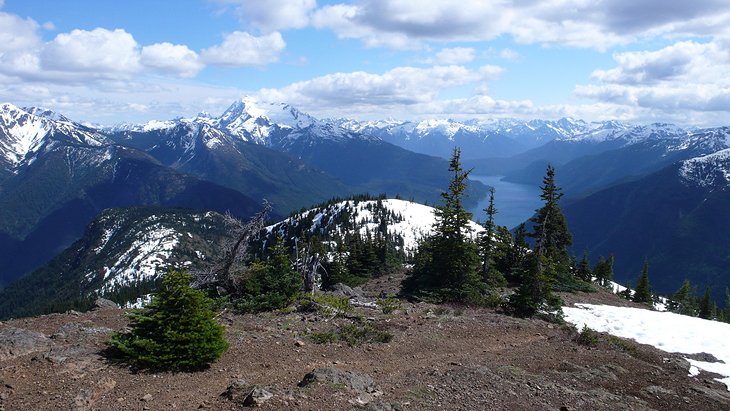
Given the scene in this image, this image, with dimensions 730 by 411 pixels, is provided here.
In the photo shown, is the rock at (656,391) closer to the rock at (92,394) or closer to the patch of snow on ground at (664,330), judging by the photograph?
the patch of snow on ground at (664,330)

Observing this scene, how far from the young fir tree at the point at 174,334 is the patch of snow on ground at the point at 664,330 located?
70.6 ft

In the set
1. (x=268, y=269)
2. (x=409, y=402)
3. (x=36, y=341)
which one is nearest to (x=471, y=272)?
(x=268, y=269)

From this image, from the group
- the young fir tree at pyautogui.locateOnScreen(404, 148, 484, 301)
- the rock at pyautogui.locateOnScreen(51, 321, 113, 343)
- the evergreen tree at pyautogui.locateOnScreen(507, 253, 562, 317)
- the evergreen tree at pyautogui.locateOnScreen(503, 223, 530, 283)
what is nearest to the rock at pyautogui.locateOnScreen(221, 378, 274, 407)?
the rock at pyautogui.locateOnScreen(51, 321, 113, 343)

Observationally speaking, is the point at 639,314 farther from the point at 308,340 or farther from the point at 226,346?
the point at 226,346

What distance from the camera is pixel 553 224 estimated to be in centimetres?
5112

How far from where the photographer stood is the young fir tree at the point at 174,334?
15.1m

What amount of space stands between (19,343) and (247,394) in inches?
342

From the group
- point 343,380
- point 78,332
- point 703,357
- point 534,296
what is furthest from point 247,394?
point 703,357

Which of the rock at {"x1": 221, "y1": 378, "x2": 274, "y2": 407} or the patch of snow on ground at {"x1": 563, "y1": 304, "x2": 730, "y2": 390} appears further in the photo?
the patch of snow on ground at {"x1": 563, "y1": 304, "x2": 730, "y2": 390}

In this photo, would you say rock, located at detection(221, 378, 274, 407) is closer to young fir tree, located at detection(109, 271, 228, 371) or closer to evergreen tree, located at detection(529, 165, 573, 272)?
young fir tree, located at detection(109, 271, 228, 371)

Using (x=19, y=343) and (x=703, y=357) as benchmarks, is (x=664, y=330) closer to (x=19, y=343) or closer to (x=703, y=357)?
(x=703, y=357)

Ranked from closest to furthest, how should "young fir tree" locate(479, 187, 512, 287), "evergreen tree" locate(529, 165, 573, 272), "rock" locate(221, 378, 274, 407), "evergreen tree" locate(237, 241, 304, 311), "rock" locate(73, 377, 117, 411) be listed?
"rock" locate(73, 377, 117, 411)
"rock" locate(221, 378, 274, 407)
"evergreen tree" locate(237, 241, 304, 311)
"young fir tree" locate(479, 187, 512, 287)
"evergreen tree" locate(529, 165, 573, 272)

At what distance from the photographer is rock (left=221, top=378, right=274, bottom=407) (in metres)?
12.5

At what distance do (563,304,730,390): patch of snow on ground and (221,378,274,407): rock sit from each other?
20051 mm
